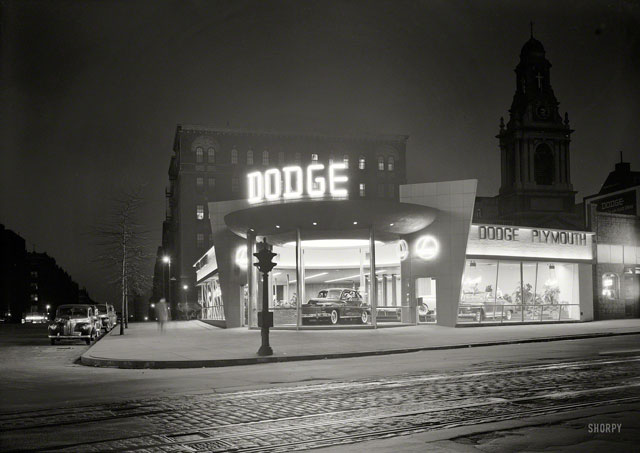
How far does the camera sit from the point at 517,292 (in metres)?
38.4

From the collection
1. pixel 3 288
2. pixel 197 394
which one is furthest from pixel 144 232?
pixel 3 288

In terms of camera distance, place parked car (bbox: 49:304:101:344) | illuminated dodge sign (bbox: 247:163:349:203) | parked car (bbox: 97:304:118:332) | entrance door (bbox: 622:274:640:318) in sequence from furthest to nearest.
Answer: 1. parked car (bbox: 97:304:118:332)
2. entrance door (bbox: 622:274:640:318)
3. illuminated dodge sign (bbox: 247:163:349:203)
4. parked car (bbox: 49:304:101:344)

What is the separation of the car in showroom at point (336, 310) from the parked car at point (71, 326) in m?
10.5

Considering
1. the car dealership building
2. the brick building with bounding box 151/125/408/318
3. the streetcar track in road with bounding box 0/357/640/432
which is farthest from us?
the brick building with bounding box 151/125/408/318

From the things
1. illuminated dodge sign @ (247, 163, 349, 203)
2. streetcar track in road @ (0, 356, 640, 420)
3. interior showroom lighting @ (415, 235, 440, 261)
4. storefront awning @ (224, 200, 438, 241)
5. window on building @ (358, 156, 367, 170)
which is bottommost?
streetcar track in road @ (0, 356, 640, 420)

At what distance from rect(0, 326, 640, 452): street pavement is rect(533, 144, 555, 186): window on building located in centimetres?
6561

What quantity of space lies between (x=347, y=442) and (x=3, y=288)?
148 metres

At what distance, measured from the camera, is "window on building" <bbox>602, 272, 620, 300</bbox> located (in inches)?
1683

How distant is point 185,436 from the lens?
891cm

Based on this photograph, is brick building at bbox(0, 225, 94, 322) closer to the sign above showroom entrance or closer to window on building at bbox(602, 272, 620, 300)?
the sign above showroom entrance

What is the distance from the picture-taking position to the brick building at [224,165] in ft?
295

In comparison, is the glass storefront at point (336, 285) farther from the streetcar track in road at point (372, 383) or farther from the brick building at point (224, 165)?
the brick building at point (224, 165)

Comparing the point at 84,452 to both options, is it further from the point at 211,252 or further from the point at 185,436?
the point at 211,252

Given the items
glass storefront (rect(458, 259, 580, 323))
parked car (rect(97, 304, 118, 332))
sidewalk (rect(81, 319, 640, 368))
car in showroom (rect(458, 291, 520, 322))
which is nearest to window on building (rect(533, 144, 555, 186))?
glass storefront (rect(458, 259, 580, 323))
